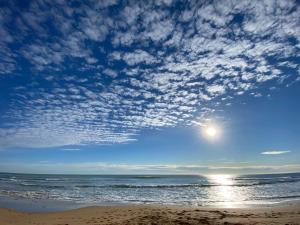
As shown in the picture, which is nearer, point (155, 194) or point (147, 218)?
point (147, 218)

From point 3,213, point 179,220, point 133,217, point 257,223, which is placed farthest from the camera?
point 3,213

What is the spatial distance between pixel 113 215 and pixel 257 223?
778 cm

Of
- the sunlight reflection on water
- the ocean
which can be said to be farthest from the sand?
the ocean

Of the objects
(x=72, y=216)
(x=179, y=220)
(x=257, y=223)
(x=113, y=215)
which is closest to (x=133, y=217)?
(x=113, y=215)

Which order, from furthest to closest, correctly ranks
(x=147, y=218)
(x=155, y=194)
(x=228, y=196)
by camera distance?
(x=155, y=194), (x=228, y=196), (x=147, y=218)

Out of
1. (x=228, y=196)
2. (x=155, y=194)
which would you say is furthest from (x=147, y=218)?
(x=155, y=194)

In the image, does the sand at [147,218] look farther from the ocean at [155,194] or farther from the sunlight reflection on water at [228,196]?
the ocean at [155,194]

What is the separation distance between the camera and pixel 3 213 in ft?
50.9

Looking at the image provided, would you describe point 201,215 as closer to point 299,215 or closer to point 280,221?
point 280,221

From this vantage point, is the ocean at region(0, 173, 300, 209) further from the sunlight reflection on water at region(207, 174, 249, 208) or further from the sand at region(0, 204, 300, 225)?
the sand at region(0, 204, 300, 225)

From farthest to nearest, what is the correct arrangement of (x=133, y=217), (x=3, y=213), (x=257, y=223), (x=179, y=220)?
(x=3, y=213) → (x=133, y=217) → (x=179, y=220) → (x=257, y=223)

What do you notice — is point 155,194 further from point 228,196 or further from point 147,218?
point 147,218

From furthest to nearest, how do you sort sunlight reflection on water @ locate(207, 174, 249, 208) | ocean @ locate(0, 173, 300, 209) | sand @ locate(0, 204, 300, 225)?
ocean @ locate(0, 173, 300, 209) < sunlight reflection on water @ locate(207, 174, 249, 208) < sand @ locate(0, 204, 300, 225)

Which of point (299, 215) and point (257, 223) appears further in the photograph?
point (299, 215)
